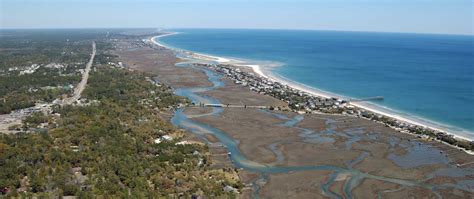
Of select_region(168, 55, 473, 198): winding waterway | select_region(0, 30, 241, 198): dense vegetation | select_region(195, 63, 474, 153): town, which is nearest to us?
select_region(0, 30, 241, 198): dense vegetation

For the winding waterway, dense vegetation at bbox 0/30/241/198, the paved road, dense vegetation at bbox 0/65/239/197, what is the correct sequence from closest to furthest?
dense vegetation at bbox 0/30/241/198
dense vegetation at bbox 0/65/239/197
the winding waterway
the paved road

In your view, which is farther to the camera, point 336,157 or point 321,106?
point 321,106

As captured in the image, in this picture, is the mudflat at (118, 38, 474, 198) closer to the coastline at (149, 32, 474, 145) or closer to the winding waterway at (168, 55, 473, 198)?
the winding waterway at (168, 55, 473, 198)

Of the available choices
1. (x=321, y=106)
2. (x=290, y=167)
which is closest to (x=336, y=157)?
(x=290, y=167)

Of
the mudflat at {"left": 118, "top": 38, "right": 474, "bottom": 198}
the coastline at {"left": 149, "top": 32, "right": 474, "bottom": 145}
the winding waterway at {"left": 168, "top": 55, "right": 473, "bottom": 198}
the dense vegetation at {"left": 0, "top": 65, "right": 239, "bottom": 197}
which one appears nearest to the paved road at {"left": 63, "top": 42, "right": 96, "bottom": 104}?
the dense vegetation at {"left": 0, "top": 65, "right": 239, "bottom": 197}

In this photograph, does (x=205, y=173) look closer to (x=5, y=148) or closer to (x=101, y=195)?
(x=101, y=195)

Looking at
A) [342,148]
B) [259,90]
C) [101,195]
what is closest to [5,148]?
[101,195]

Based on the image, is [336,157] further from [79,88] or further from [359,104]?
[79,88]

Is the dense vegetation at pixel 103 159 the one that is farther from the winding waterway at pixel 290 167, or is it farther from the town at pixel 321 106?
the town at pixel 321 106

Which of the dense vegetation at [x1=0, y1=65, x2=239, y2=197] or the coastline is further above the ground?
the dense vegetation at [x1=0, y1=65, x2=239, y2=197]

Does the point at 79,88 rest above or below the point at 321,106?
below

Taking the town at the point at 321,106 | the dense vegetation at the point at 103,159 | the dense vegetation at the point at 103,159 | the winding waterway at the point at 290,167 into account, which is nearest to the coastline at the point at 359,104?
the town at the point at 321,106
